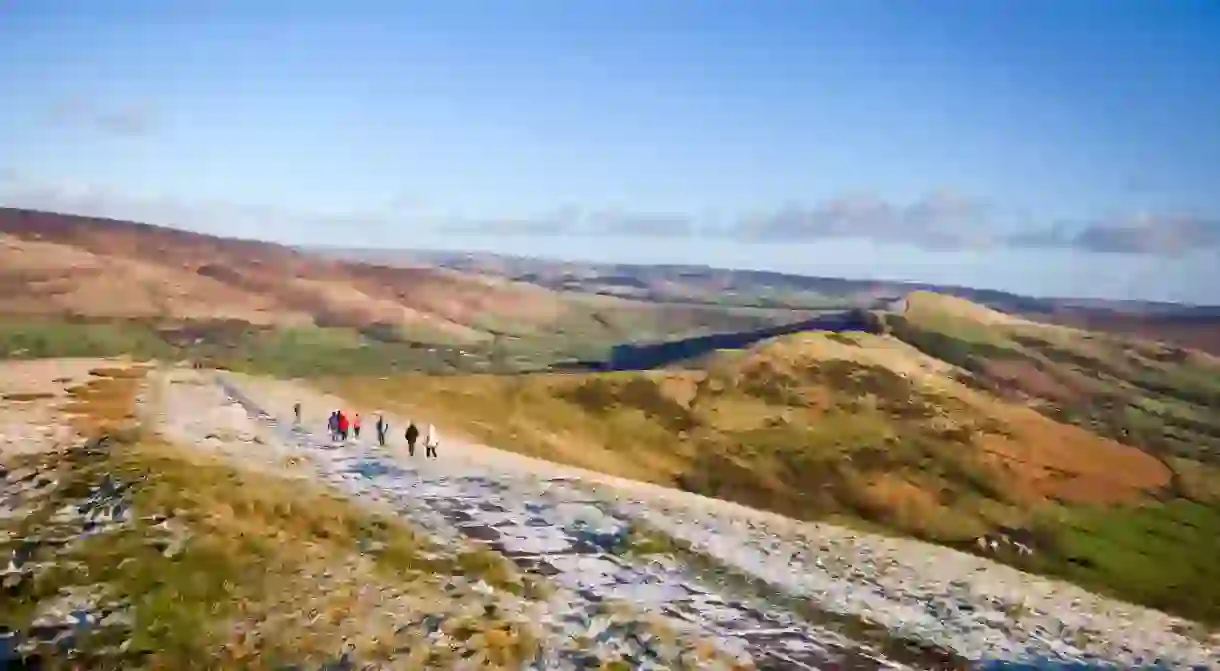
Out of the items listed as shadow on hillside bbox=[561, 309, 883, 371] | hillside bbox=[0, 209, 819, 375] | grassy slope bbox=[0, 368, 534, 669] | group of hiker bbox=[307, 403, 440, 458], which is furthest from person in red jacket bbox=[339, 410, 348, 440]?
shadow on hillside bbox=[561, 309, 883, 371]

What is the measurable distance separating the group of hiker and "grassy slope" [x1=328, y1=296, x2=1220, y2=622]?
469 centimetres

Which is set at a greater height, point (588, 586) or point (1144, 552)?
point (588, 586)

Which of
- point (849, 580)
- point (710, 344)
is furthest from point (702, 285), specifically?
point (849, 580)

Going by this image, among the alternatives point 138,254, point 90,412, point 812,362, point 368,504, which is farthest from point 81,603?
point 138,254

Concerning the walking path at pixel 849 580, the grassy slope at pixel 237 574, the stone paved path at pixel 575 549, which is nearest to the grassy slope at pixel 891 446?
the walking path at pixel 849 580

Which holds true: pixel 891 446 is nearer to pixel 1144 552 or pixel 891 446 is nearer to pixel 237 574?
pixel 1144 552

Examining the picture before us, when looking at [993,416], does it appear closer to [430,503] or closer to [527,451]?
[527,451]

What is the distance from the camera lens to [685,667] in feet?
38.4

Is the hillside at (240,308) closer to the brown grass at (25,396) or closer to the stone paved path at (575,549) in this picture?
the brown grass at (25,396)

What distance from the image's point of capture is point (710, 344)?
234ft

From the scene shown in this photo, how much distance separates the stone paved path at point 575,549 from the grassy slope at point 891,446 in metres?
8.82

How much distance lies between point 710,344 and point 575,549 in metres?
56.2

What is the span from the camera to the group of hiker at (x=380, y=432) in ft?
76.5

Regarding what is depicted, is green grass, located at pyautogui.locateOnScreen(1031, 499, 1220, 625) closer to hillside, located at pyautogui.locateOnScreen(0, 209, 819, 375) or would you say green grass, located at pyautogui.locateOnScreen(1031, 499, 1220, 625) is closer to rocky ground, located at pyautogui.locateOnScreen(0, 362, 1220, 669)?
rocky ground, located at pyautogui.locateOnScreen(0, 362, 1220, 669)
